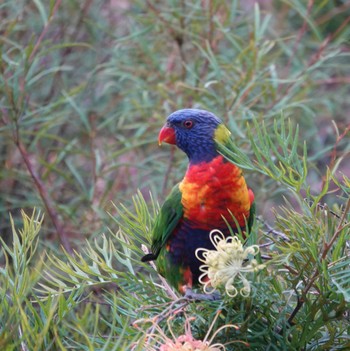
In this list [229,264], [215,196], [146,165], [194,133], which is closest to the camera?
[229,264]

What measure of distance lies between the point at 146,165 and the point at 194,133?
0.77 meters

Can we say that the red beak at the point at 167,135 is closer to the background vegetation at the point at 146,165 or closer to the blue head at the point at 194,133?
the blue head at the point at 194,133

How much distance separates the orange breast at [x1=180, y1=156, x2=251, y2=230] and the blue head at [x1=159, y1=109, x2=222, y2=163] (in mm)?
60

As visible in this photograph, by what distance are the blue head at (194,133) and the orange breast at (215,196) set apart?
0.06 metres

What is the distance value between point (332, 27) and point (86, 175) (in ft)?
4.18

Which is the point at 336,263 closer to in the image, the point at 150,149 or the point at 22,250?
the point at 22,250

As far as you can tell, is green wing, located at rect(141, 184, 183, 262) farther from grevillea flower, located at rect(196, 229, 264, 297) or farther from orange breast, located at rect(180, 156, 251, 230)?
grevillea flower, located at rect(196, 229, 264, 297)

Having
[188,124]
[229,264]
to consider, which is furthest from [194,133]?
[229,264]

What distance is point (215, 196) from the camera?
3.85 feet

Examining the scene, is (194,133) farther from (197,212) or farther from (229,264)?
(229,264)

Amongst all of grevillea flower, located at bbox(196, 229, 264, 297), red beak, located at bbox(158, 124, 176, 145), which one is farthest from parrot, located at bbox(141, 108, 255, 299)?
grevillea flower, located at bbox(196, 229, 264, 297)

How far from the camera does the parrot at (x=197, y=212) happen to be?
3.81 feet

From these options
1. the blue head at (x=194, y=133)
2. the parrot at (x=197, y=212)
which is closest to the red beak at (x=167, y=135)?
the blue head at (x=194, y=133)

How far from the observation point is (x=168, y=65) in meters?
2.12
